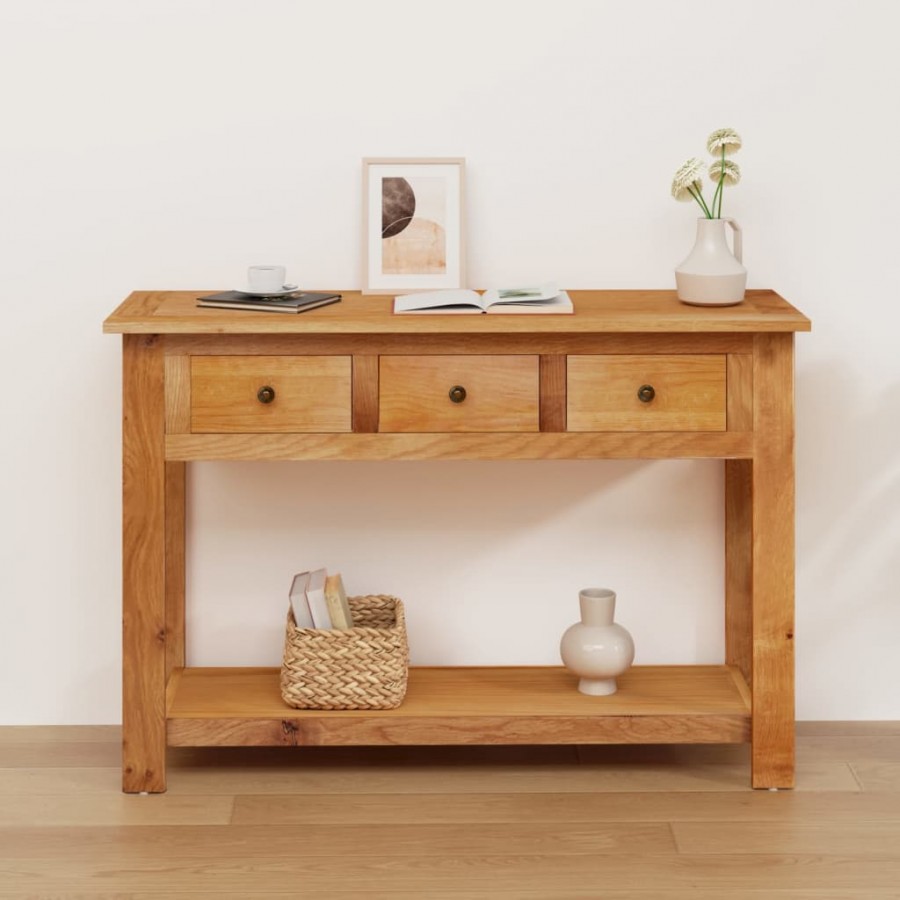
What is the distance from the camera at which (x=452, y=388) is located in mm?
2758

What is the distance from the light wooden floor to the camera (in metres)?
2.49

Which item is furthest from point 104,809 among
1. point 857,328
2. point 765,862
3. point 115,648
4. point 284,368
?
point 857,328

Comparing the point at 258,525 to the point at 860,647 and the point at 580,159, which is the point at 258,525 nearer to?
the point at 580,159

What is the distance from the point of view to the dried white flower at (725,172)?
290 centimetres

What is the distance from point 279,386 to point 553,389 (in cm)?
47

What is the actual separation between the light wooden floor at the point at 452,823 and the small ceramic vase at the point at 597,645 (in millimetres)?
176

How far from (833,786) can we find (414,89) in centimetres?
151

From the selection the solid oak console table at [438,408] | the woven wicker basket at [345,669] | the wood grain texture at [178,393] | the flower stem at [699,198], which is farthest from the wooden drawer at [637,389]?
the wood grain texture at [178,393]

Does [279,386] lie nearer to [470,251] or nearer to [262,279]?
[262,279]

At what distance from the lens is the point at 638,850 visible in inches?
102

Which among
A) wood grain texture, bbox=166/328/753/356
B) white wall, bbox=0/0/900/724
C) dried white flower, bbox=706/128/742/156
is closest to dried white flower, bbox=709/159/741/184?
dried white flower, bbox=706/128/742/156

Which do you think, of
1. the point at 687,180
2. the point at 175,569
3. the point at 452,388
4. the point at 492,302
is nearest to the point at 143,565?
the point at 175,569

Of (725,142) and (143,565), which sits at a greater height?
(725,142)

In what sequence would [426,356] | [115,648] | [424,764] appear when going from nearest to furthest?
[426,356]
[424,764]
[115,648]
